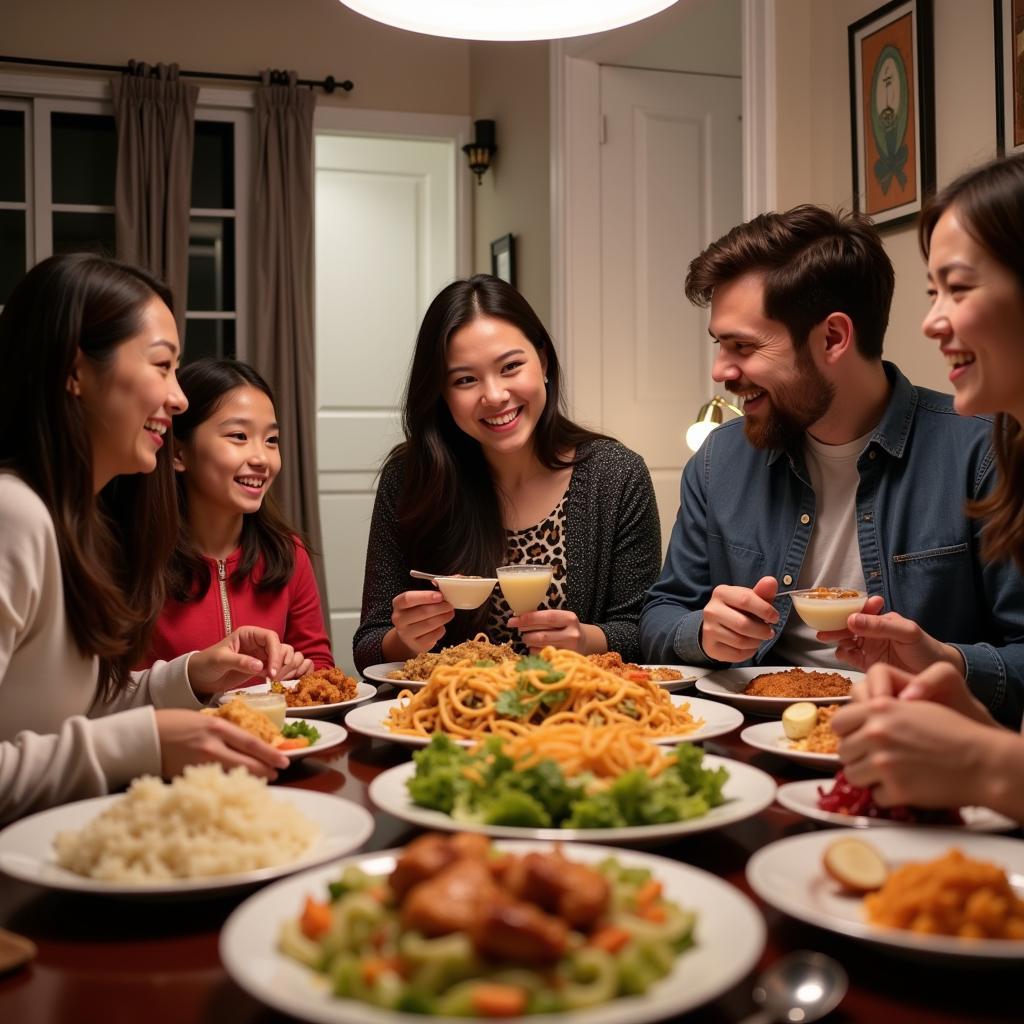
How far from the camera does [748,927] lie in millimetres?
835

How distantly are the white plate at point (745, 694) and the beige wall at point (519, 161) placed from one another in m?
3.20

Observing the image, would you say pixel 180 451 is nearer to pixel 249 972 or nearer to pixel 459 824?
pixel 459 824

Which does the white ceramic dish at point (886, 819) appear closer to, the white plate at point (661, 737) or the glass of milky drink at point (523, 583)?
the white plate at point (661, 737)

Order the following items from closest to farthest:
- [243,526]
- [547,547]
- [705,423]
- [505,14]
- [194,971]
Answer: [194,971] < [505,14] < [547,547] < [243,526] < [705,423]

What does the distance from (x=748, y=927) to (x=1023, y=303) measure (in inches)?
43.1

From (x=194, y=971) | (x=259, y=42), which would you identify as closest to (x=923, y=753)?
(x=194, y=971)

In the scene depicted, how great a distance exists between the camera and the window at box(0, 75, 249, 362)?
214 inches

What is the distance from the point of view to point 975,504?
1.84 m

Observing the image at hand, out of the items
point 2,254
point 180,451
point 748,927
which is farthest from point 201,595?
point 2,254

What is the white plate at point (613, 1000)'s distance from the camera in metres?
0.71

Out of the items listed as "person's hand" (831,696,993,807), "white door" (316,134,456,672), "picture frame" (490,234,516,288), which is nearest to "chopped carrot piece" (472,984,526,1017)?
"person's hand" (831,696,993,807)

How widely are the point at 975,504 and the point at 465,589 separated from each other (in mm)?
942

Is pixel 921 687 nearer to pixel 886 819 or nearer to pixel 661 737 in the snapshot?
pixel 886 819

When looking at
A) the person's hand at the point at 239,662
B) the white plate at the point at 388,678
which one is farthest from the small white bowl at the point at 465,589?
the person's hand at the point at 239,662
